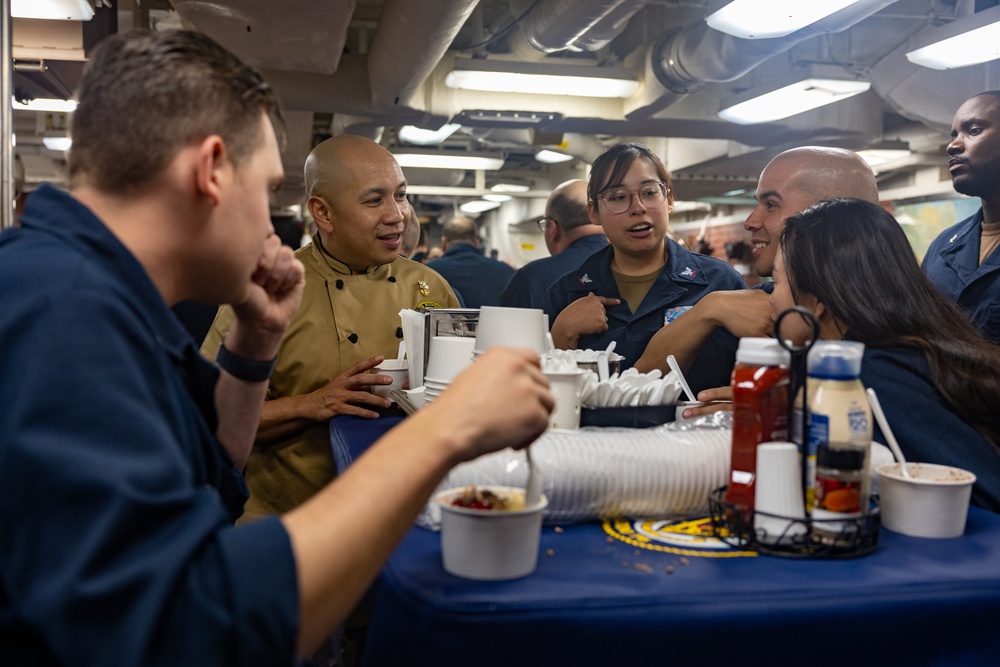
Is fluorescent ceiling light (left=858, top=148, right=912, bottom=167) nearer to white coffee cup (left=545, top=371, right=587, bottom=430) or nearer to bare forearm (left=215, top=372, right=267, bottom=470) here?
white coffee cup (left=545, top=371, right=587, bottom=430)

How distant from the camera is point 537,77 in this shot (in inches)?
205

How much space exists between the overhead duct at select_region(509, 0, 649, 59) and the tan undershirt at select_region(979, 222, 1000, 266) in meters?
1.92

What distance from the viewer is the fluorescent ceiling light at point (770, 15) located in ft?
11.6

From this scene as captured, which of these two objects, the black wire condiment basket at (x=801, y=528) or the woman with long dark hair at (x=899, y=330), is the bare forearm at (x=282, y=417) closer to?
the woman with long dark hair at (x=899, y=330)

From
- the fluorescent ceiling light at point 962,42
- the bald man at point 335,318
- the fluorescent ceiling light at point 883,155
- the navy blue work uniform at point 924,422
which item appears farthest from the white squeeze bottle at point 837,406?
the fluorescent ceiling light at point 883,155

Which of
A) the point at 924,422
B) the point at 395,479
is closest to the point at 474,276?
the point at 924,422

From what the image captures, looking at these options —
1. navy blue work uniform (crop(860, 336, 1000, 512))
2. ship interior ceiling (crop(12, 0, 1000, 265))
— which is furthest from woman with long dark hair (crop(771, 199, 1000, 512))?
ship interior ceiling (crop(12, 0, 1000, 265))

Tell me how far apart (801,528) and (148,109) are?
3.56 feet

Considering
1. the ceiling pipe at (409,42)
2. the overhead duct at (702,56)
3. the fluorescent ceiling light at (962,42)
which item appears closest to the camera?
the fluorescent ceiling light at (962,42)

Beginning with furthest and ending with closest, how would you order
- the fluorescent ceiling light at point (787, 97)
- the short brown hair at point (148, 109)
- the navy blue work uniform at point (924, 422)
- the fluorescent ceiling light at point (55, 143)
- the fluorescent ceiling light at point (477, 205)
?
the fluorescent ceiling light at point (477, 205), the fluorescent ceiling light at point (55, 143), the fluorescent ceiling light at point (787, 97), the navy blue work uniform at point (924, 422), the short brown hair at point (148, 109)

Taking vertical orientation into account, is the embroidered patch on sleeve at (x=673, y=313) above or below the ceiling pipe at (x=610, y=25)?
below

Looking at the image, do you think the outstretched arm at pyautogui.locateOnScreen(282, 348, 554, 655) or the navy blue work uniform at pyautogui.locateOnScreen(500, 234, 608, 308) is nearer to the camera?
the outstretched arm at pyautogui.locateOnScreen(282, 348, 554, 655)

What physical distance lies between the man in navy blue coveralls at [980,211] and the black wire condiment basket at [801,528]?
232cm

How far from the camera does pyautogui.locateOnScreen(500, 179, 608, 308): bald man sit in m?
4.32
